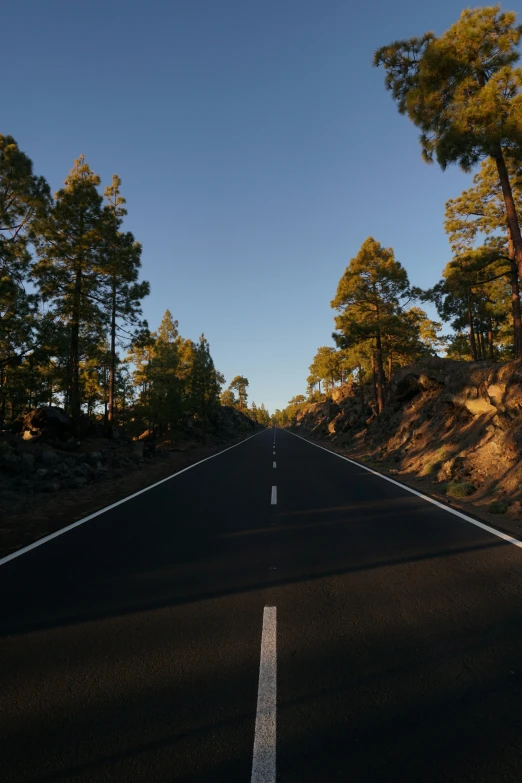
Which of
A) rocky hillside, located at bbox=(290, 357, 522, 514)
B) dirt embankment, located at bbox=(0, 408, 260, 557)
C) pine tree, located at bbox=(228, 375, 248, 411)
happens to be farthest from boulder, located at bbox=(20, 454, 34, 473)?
pine tree, located at bbox=(228, 375, 248, 411)

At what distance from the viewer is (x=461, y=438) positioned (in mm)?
14281

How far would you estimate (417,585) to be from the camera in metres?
4.84

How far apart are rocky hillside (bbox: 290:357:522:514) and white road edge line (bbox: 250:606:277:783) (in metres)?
6.64

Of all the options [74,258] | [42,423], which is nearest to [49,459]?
[42,423]

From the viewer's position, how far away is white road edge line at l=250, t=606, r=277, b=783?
2.32 meters

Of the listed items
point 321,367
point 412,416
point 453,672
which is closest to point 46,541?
point 453,672

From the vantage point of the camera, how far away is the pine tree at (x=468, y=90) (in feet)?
42.6

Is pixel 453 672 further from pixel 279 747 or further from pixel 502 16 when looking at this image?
pixel 502 16

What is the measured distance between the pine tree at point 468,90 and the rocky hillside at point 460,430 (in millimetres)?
4363

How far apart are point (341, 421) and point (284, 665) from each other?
124 feet

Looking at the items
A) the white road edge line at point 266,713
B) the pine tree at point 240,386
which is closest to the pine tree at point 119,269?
the white road edge line at point 266,713

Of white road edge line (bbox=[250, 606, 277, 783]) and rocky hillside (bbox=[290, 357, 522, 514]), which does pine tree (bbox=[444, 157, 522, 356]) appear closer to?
rocky hillside (bbox=[290, 357, 522, 514])

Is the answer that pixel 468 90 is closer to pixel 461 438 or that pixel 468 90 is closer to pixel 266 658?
pixel 461 438

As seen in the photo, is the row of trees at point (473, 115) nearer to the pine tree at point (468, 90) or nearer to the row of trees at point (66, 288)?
the pine tree at point (468, 90)
